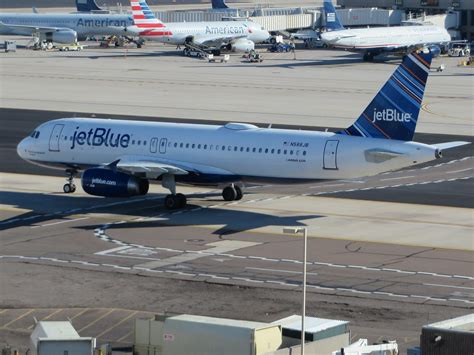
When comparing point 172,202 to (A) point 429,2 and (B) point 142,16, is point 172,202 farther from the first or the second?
(A) point 429,2

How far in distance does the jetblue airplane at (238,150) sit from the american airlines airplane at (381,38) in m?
93.3

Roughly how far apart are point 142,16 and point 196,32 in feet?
27.3

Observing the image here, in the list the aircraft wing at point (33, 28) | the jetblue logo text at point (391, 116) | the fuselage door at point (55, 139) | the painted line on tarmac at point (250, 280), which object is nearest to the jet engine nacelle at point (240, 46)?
the aircraft wing at point (33, 28)

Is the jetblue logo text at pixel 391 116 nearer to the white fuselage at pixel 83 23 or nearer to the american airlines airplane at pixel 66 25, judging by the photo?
the american airlines airplane at pixel 66 25

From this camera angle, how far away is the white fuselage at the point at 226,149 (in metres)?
62.7

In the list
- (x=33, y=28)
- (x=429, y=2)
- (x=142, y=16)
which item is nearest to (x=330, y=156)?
(x=142, y=16)

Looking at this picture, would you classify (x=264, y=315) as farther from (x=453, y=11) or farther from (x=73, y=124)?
(x=453, y=11)

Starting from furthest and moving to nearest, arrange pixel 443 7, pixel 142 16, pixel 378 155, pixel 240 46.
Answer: pixel 443 7 → pixel 240 46 → pixel 142 16 → pixel 378 155

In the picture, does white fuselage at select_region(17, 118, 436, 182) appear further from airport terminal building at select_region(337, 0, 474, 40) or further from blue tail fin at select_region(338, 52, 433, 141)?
airport terminal building at select_region(337, 0, 474, 40)

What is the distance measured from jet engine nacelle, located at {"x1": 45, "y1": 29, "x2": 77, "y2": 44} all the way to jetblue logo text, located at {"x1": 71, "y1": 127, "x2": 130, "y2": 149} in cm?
11063

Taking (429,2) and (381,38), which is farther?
(429,2)

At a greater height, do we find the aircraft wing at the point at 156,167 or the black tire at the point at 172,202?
the aircraft wing at the point at 156,167

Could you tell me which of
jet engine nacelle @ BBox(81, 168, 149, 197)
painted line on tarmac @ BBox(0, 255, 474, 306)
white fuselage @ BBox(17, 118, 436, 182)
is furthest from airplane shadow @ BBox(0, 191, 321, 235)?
painted line on tarmac @ BBox(0, 255, 474, 306)

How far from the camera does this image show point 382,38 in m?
162
